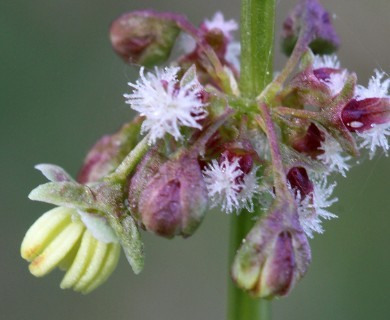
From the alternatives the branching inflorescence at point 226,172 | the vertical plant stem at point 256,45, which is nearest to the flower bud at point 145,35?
the branching inflorescence at point 226,172

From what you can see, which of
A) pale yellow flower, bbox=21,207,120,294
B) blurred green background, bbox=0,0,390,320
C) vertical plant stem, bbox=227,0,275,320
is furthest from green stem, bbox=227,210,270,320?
blurred green background, bbox=0,0,390,320

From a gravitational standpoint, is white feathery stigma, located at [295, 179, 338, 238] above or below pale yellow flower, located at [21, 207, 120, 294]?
above

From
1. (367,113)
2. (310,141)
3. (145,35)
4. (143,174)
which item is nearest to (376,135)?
(367,113)

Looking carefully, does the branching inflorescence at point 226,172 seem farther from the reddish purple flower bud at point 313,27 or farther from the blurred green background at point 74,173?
the blurred green background at point 74,173

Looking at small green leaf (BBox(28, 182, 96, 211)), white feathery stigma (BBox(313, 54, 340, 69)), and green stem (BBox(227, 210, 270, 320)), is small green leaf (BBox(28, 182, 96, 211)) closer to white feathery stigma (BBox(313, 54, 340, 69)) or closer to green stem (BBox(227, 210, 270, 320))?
green stem (BBox(227, 210, 270, 320))

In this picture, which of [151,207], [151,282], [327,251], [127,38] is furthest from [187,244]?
[151,207]
